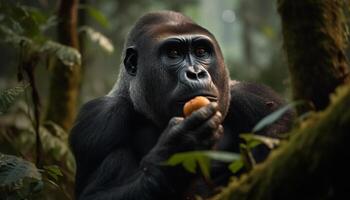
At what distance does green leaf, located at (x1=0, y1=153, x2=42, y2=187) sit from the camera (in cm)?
389

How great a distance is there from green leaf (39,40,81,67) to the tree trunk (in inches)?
34.1

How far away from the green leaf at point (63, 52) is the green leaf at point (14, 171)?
7.34ft

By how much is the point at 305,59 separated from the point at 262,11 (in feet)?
55.6

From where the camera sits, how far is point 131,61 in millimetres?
5539

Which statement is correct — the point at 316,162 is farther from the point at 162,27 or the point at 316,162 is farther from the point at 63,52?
the point at 63,52

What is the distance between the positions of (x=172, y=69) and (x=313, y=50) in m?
2.00

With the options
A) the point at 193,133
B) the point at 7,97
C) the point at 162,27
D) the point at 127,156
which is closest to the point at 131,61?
the point at 162,27

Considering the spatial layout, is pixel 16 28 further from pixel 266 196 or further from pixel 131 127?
pixel 266 196

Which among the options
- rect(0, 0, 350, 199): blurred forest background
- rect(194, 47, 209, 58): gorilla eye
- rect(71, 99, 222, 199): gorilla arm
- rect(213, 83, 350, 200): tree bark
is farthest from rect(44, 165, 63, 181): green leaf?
rect(213, 83, 350, 200): tree bark

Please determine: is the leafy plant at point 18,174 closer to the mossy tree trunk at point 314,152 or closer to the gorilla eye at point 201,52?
the gorilla eye at point 201,52

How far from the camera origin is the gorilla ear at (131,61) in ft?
18.1

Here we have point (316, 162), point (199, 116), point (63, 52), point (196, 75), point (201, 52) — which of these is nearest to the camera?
point (316, 162)

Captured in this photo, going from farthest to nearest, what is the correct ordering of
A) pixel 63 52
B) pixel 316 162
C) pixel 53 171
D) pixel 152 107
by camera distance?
pixel 63 52
pixel 152 107
pixel 53 171
pixel 316 162

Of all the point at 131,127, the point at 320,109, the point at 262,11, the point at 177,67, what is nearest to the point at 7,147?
the point at 131,127
